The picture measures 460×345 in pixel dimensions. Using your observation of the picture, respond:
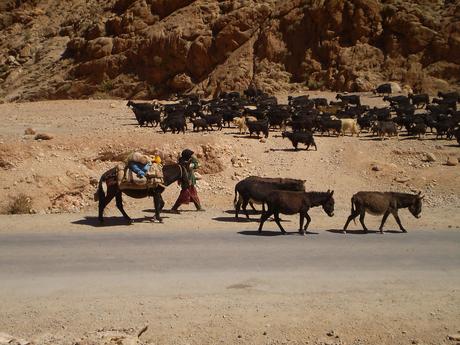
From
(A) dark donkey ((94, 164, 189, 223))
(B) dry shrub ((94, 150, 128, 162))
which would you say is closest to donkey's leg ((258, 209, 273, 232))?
(A) dark donkey ((94, 164, 189, 223))

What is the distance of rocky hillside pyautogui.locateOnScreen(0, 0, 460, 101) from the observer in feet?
148

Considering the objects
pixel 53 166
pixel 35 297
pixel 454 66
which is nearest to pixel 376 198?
pixel 35 297

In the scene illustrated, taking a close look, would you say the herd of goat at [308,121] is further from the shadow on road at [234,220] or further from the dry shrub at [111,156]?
the shadow on road at [234,220]

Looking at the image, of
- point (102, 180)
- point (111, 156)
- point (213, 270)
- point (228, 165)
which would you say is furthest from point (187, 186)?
point (213, 270)

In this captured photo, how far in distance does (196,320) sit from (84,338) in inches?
59.6

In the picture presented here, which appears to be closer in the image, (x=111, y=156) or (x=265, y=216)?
(x=265, y=216)

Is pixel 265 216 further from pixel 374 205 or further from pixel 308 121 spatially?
pixel 308 121

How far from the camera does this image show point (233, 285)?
9.17 meters

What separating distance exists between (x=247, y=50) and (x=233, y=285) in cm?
4161

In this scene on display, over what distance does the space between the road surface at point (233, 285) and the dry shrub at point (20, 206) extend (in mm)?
3057

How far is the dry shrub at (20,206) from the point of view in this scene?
15.6 meters

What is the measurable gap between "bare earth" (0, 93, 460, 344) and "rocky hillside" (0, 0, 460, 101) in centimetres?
2788

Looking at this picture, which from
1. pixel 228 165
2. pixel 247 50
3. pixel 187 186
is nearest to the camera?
pixel 187 186

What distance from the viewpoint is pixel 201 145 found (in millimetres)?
20391
